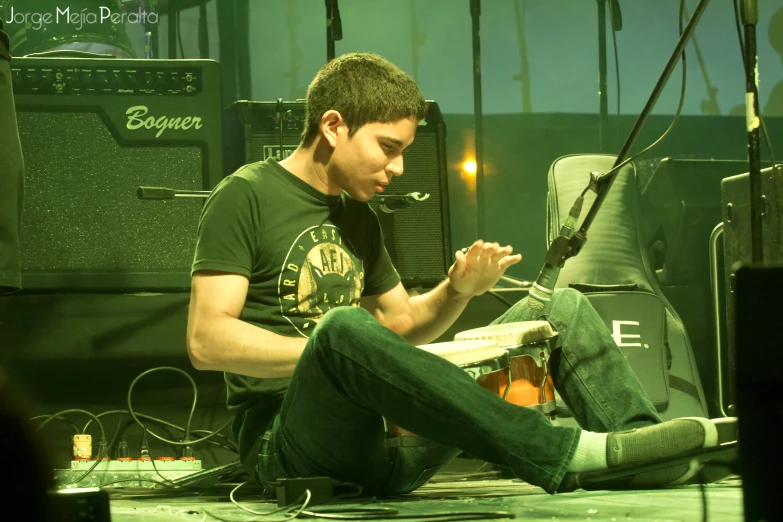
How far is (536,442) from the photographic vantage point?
1578mm

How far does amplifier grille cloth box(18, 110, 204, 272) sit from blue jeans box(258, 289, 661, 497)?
111 centimetres

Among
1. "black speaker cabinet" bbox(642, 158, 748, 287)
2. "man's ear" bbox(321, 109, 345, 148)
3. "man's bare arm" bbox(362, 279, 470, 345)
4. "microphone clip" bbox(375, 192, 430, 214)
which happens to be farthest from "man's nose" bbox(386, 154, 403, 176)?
"black speaker cabinet" bbox(642, 158, 748, 287)

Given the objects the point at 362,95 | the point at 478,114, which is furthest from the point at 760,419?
the point at 478,114

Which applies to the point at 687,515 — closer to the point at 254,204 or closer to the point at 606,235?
the point at 254,204

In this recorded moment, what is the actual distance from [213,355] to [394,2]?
123 inches

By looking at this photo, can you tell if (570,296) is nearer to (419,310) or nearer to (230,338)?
(419,310)

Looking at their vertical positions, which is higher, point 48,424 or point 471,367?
point 471,367

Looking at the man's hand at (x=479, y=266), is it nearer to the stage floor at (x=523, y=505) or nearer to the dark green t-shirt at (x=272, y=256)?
the dark green t-shirt at (x=272, y=256)

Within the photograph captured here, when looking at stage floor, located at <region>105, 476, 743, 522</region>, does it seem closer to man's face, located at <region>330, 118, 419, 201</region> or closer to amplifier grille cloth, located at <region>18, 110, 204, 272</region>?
man's face, located at <region>330, 118, 419, 201</region>

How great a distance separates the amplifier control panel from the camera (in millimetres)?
2875

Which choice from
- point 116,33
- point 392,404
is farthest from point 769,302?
point 116,33

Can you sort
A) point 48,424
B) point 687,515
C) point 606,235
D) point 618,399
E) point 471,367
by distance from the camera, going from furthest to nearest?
point 606,235
point 48,424
point 618,399
point 471,367
point 687,515

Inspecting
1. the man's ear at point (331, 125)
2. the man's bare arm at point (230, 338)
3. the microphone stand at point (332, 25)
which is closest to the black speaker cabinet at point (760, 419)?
the man's bare arm at point (230, 338)

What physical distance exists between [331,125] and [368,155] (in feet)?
0.39
